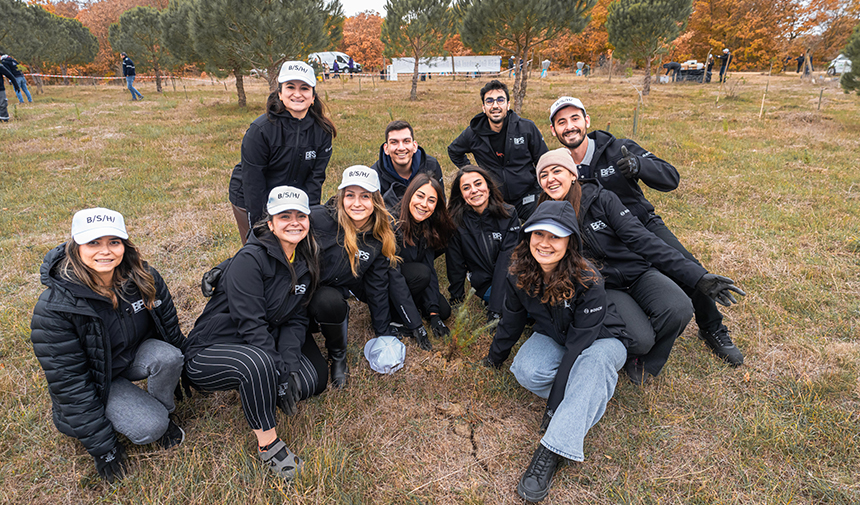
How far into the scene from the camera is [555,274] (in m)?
2.60

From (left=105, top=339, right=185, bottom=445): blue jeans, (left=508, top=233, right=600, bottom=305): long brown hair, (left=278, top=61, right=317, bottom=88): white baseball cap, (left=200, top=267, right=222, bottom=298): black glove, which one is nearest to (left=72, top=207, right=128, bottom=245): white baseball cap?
(left=200, top=267, right=222, bottom=298): black glove

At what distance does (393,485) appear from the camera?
2398 millimetres

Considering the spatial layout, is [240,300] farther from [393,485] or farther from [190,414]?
[393,485]

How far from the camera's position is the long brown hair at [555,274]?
2.57m

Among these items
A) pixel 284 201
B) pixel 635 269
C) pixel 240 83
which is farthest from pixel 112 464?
pixel 240 83

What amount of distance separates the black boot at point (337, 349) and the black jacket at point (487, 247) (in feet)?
4.04

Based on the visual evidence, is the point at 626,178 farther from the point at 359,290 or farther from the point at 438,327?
the point at 359,290

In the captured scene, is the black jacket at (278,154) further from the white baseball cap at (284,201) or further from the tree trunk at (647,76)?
the tree trunk at (647,76)

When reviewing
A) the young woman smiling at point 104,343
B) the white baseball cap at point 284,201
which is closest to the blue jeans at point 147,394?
the young woman smiling at point 104,343

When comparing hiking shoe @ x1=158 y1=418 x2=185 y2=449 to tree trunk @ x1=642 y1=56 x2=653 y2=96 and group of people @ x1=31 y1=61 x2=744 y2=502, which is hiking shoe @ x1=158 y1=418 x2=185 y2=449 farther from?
tree trunk @ x1=642 y1=56 x2=653 y2=96

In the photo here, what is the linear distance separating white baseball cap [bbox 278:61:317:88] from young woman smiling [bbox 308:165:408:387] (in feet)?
3.17

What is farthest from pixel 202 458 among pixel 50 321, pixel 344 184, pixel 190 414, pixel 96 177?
pixel 96 177

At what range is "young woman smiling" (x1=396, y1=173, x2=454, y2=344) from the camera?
11.4ft

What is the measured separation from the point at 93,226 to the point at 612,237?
3187 mm
